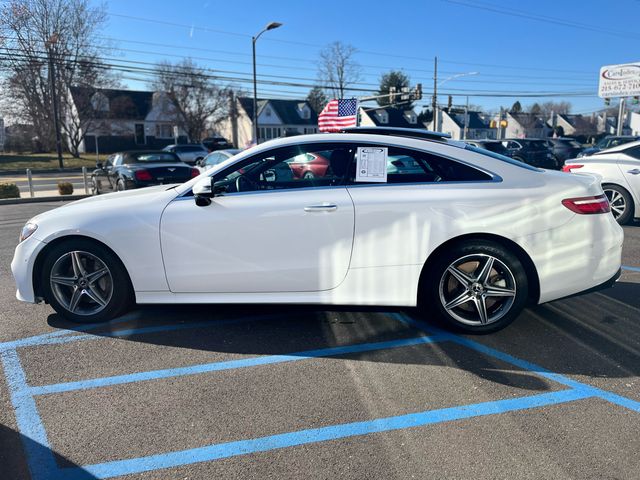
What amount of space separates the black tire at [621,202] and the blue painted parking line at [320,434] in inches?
265

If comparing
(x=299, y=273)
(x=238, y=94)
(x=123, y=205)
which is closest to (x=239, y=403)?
(x=299, y=273)

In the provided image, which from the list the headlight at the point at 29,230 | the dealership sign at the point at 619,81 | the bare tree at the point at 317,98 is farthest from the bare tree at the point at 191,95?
the headlight at the point at 29,230

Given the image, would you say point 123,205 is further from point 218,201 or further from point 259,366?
point 259,366

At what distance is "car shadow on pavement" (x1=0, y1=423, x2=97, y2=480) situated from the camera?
2362mm

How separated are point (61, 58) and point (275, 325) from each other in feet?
130

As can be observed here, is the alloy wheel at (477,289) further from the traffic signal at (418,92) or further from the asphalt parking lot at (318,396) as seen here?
the traffic signal at (418,92)

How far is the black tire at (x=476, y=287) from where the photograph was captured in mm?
3764

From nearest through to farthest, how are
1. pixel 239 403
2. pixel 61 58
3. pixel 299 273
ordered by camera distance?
1. pixel 239 403
2. pixel 299 273
3. pixel 61 58

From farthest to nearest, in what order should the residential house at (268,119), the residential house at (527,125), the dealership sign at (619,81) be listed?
the residential house at (527,125) < the residential house at (268,119) < the dealership sign at (619,81)

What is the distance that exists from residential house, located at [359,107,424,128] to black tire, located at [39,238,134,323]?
63.1m

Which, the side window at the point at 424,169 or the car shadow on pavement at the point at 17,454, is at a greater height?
the side window at the point at 424,169

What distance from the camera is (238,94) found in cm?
5906

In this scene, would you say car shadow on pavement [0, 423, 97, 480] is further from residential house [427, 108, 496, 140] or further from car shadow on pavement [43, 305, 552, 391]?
residential house [427, 108, 496, 140]

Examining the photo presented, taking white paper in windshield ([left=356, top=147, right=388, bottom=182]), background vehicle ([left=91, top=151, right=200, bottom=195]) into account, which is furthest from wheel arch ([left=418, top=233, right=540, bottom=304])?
background vehicle ([left=91, top=151, right=200, bottom=195])
